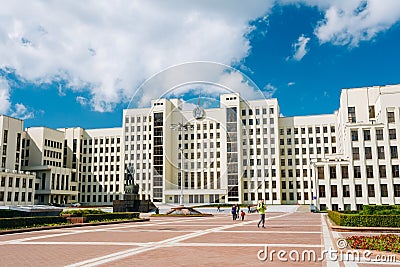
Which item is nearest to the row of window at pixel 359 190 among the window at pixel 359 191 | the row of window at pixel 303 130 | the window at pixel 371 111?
the window at pixel 359 191

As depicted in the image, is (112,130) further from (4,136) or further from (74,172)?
(4,136)

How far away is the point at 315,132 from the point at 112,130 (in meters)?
52.6

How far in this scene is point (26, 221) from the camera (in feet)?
65.9

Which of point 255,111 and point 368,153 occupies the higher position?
point 255,111

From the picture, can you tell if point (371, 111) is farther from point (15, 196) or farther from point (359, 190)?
point (15, 196)

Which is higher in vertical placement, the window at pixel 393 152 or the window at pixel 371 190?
the window at pixel 393 152

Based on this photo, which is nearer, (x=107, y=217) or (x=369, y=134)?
(x=107, y=217)

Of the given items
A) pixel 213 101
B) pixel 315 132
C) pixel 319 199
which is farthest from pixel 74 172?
pixel 213 101

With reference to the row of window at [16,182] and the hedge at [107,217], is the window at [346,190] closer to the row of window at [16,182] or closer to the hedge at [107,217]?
the hedge at [107,217]

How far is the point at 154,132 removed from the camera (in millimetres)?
92188

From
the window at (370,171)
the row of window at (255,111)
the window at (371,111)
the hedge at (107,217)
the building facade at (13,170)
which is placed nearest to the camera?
the hedge at (107,217)

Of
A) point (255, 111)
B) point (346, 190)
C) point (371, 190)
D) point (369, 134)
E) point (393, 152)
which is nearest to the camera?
point (371, 190)

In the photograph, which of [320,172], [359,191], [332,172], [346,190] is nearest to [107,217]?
[320,172]

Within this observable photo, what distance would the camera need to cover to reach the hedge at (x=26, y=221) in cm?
1872
